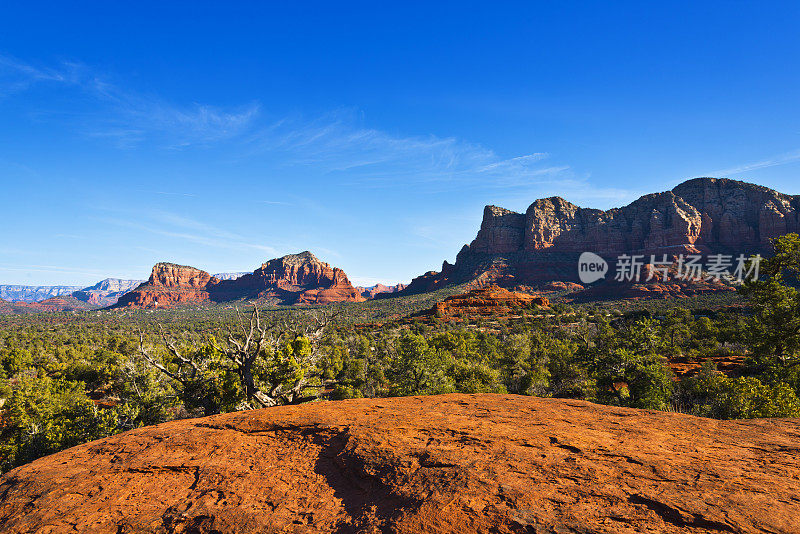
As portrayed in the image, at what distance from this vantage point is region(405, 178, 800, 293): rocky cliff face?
477ft

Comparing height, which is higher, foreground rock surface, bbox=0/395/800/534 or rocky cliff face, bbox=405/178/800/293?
rocky cliff face, bbox=405/178/800/293

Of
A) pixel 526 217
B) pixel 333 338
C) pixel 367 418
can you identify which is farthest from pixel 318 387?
pixel 526 217

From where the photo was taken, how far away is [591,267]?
164375mm

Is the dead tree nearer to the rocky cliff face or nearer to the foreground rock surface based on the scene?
the foreground rock surface

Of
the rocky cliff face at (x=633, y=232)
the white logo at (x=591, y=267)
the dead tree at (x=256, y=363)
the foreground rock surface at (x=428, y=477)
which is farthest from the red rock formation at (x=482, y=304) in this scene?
the foreground rock surface at (x=428, y=477)

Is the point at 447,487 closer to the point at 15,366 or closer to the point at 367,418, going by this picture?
the point at 367,418

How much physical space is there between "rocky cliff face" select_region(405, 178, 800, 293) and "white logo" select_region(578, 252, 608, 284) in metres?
3.23

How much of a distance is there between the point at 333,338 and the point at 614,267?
150 meters

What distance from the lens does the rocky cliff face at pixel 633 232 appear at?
14538 centimetres

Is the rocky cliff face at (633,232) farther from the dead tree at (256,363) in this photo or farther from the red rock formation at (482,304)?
the dead tree at (256,363)

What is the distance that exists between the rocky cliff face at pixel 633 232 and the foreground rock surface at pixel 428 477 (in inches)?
6272

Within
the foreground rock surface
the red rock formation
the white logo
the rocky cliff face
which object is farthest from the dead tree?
the white logo

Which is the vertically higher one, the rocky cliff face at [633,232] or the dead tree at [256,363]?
the rocky cliff face at [633,232]

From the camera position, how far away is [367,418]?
808 centimetres
